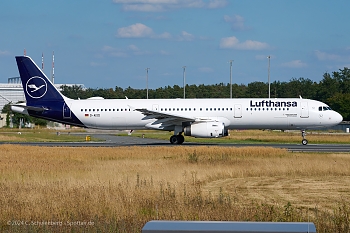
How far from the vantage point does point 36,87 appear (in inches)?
1614

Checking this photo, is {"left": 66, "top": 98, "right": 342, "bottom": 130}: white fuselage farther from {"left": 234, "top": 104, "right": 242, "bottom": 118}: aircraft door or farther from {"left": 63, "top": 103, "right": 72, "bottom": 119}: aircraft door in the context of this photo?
{"left": 63, "top": 103, "right": 72, "bottom": 119}: aircraft door

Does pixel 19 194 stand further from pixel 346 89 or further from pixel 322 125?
pixel 346 89

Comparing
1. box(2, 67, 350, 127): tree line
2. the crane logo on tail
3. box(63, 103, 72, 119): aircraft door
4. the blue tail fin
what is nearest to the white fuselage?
box(63, 103, 72, 119): aircraft door

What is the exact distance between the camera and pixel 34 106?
4103 cm

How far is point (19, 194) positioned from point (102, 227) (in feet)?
17.0

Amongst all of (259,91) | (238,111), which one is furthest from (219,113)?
(259,91)

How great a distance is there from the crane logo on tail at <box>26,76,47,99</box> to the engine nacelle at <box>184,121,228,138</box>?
10.7 meters

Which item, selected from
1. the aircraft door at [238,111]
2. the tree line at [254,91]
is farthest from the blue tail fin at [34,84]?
the tree line at [254,91]

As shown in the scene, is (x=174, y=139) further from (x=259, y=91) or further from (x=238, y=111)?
(x=259, y=91)

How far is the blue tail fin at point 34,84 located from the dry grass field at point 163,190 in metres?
12.3

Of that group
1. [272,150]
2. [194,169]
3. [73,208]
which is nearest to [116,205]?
[73,208]

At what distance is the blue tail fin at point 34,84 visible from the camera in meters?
41.0

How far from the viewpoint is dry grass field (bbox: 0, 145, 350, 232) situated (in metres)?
11.5

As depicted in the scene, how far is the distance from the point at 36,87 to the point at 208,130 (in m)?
12.5
